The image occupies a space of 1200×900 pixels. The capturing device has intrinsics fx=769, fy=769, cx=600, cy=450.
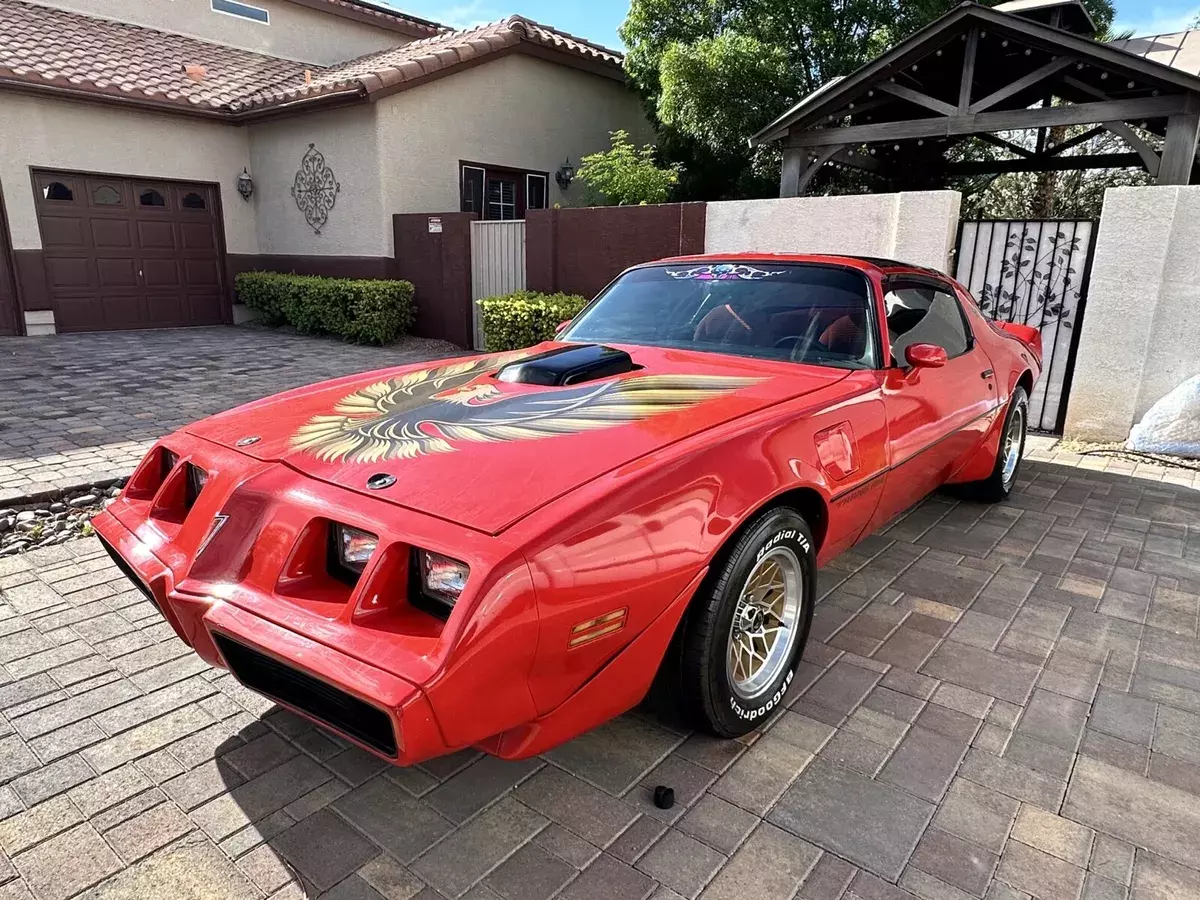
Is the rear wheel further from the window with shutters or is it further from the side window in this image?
the window with shutters

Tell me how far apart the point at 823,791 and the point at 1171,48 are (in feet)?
38.7

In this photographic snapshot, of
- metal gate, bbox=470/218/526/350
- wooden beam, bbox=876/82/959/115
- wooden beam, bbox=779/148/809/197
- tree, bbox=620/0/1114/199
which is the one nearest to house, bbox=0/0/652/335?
metal gate, bbox=470/218/526/350

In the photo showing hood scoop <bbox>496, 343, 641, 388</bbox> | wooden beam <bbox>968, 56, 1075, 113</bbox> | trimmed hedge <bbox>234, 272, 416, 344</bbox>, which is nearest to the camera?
hood scoop <bbox>496, 343, 641, 388</bbox>

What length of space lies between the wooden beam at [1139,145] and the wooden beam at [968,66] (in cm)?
137

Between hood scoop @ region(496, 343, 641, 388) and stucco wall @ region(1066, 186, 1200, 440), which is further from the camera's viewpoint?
stucco wall @ region(1066, 186, 1200, 440)

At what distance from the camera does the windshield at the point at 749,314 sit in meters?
3.35

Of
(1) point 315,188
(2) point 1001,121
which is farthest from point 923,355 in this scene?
(1) point 315,188

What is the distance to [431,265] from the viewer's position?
11.8 metres

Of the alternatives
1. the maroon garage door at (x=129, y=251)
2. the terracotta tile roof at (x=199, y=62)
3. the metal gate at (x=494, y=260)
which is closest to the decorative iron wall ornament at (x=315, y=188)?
the terracotta tile roof at (x=199, y=62)

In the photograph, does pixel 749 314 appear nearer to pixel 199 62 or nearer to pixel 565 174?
pixel 565 174

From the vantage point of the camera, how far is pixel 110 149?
12227 mm

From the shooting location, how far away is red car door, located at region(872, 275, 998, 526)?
3.29 m

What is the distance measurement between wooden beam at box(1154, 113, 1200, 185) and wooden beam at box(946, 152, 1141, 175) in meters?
2.87

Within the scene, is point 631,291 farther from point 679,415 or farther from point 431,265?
point 431,265
